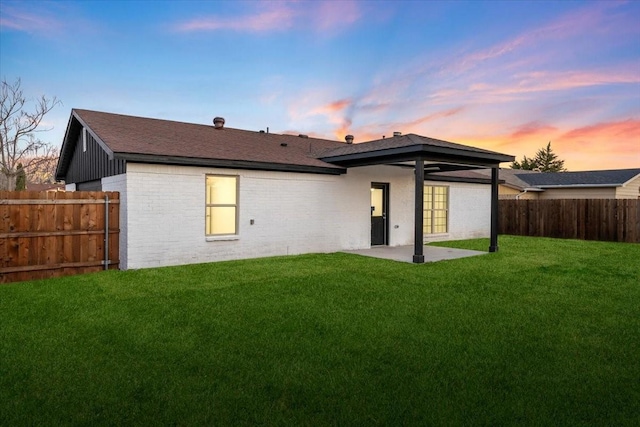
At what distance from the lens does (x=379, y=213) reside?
14172mm

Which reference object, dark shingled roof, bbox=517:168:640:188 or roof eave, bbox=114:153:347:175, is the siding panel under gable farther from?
dark shingled roof, bbox=517:168:640:188

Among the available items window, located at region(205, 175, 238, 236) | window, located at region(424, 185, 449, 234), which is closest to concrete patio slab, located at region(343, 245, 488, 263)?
window, located at region(424, 185, 449, 234)

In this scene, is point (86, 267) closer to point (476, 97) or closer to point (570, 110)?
point (476, 97)

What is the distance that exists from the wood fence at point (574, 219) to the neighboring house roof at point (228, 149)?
6.28 meters

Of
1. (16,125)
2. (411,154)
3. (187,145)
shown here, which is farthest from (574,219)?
(16,125)

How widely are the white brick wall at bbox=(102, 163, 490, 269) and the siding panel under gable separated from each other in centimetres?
30

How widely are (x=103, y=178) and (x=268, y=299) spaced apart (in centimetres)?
683

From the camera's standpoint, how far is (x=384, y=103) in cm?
1795

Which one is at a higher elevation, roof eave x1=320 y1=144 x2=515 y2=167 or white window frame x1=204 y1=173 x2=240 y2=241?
roof eave x1=320 y1=144 x2=515 y2=167

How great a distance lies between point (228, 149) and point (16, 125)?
20504 mm

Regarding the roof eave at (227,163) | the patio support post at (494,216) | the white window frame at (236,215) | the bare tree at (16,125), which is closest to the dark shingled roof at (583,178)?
the patio support post at (494,216)

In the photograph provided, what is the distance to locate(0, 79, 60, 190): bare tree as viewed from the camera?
77.1 feet

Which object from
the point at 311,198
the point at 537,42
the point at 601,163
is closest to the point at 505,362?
the point at 311,198

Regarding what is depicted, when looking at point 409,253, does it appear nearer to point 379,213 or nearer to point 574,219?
point 379,213
